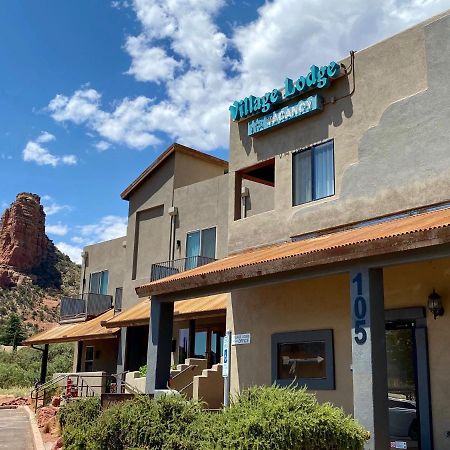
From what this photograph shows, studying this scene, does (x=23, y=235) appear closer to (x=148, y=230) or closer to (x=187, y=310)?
(x=148, y=230)

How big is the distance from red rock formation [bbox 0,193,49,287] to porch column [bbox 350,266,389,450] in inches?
3973

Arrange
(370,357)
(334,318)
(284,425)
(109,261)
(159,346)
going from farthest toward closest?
1. (109,261)
2. (159,346)
3. (334,318)
4. (370,357)
5. (284,425)

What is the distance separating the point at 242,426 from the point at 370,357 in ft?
10.5

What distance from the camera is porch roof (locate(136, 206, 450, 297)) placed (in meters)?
9.02

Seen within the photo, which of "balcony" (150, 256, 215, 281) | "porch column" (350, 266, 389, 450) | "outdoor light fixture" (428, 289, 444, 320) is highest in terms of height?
"balcony" (150, 256, 215, 281)

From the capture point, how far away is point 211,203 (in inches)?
958

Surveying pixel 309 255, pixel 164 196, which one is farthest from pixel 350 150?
pixel 164 196

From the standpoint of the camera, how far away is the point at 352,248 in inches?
385

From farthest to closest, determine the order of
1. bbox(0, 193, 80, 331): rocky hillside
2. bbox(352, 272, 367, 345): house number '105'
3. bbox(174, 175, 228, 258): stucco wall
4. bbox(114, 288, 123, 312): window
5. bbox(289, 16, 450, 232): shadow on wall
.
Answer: bbox(0, 193, 80, 331): rocky hillside, bbox(114, 288, 123, 312): window, bbox(174, 175, 228, 258): stucco wall, bbox(289, 16, 450, 232): shadow on wall, bbox(352, 272, 367, 345): house number '105'

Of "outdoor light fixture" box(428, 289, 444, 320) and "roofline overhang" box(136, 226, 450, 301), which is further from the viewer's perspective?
"outdoor light fixture" box(428, 289, 444, 320)

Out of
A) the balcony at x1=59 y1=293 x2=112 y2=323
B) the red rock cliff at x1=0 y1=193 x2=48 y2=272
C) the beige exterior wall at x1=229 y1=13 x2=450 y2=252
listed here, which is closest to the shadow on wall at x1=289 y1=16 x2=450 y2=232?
the beige exterior wall at x1=229 y1=13 x2=450 y2=252

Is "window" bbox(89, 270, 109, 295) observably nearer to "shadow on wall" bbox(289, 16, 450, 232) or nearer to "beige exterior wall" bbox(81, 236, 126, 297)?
"beige exterior wall" bbox(81, 236, 126, 297)

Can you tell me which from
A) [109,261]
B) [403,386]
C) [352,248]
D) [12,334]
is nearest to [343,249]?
[352,248]

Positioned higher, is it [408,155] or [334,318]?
[408,155]
